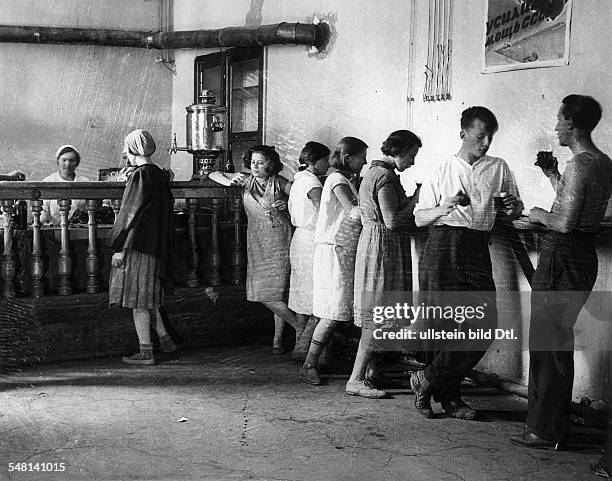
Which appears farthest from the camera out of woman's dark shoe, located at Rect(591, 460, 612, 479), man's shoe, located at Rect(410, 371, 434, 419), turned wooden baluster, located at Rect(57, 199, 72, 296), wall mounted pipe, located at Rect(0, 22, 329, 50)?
wall mounted pipe, located at Rect(0, 22, 329, 50)

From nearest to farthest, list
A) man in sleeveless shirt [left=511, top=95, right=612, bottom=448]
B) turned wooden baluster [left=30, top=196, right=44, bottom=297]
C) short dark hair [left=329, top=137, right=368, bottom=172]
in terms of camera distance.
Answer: man in sleeveless shirt [left=511, top=95, right=612, bottom=448] < short dark hair [left=329, top=137, right=368, bottom=172] < turned wooden baluster [left=30, top=196, right=44, bottom=297]

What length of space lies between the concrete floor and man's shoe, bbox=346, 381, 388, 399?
1.7 inches

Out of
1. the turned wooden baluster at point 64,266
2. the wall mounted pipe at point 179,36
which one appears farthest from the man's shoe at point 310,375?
the wall mounted pipe at point 179,36

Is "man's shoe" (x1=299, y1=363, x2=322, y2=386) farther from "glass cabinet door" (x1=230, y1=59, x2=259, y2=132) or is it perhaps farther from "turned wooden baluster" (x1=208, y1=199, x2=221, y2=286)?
"glass cabinet door" (x1=230, y1=59, x2=259, y2=132)

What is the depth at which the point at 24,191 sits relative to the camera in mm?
4609

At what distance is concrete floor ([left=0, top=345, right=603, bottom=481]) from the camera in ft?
10.4

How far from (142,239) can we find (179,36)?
3373 millimetres

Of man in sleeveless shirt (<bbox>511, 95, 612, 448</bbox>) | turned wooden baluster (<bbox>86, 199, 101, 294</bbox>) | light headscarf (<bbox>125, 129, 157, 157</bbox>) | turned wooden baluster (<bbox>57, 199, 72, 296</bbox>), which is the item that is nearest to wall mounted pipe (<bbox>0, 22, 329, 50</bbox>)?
light headscarf (<bbox>125, 129, 157, 157</bbox>)

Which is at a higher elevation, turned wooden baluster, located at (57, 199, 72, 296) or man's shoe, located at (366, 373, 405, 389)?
turned wooden baluster, located at (57, 199, 72, 296)

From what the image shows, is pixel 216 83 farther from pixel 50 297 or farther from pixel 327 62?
pixel 50 297

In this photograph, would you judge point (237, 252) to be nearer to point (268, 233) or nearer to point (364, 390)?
point (268, 233)

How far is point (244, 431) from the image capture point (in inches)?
142

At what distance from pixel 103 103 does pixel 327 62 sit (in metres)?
3.39

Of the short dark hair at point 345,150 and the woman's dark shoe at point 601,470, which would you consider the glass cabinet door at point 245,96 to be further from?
the woman's dark shoe at point 601,470
